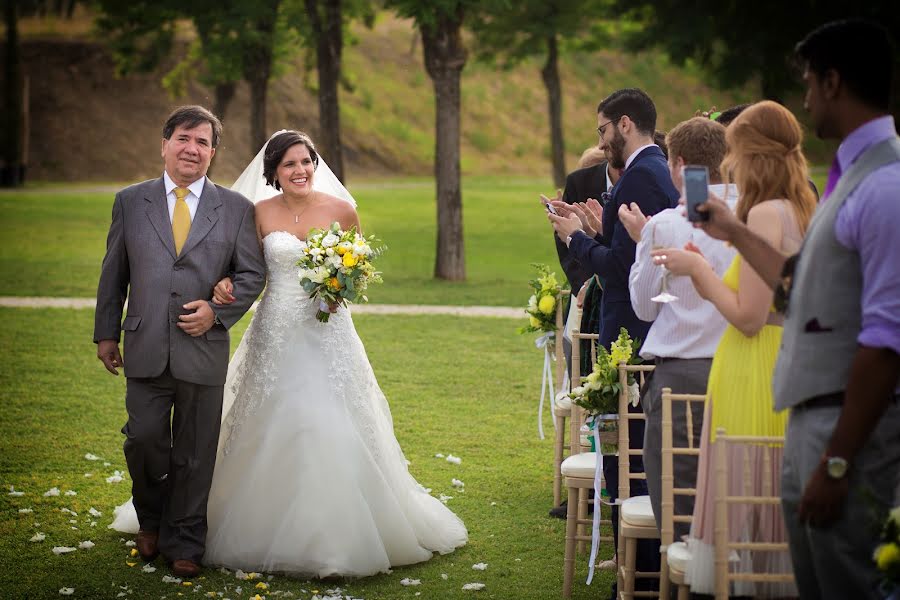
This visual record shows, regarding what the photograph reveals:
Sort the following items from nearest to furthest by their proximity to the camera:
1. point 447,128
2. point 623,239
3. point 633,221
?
point 633,221 → point 623,239 → point 447,128

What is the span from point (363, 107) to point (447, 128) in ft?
152

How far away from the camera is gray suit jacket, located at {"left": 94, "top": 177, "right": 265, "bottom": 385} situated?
634 cm

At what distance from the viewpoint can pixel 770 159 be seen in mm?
4184

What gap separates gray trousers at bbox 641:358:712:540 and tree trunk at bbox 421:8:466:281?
15.0m

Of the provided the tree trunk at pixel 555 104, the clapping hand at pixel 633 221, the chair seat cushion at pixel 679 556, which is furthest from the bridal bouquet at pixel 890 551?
the tree trunk at pixel 555 104

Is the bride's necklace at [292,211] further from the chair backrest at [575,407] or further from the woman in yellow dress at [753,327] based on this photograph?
the woman in yellow dress at [753,327]

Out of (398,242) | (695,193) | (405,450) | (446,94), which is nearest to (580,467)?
(695,193)

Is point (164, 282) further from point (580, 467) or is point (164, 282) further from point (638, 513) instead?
point (638, 513)

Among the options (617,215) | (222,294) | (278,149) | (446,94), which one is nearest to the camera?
(617,215)

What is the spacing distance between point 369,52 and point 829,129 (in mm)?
71341

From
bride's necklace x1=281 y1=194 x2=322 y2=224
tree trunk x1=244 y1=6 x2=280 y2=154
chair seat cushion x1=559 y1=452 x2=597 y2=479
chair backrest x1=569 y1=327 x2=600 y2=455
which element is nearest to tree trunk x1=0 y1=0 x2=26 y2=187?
tree trunk x1=244 y1=6 x2=280 y2=154

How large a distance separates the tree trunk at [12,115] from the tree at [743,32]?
973 inches

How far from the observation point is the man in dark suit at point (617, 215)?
5883 millimetres

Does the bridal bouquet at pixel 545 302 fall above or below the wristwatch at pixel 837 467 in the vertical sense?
above
